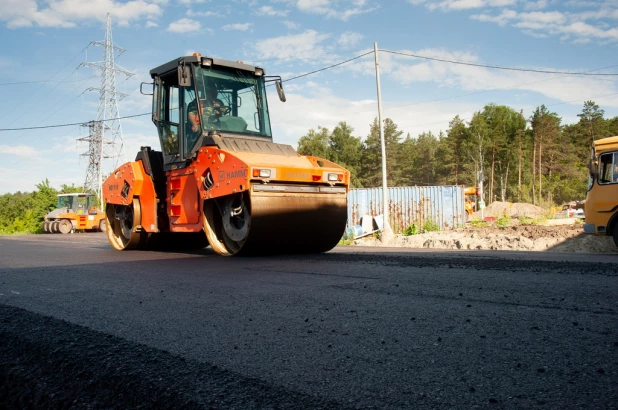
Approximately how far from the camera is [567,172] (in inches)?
2399

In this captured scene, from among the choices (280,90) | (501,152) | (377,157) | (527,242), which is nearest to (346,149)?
(377,157)

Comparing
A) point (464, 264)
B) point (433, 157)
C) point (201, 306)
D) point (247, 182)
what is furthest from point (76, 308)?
point (433, 157)

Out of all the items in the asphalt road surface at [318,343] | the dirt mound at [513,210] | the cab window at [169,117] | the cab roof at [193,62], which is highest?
the cab roof at [193,62]

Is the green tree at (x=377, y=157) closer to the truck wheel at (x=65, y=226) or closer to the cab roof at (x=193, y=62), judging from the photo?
the truck wheel at (x=65, y=226)

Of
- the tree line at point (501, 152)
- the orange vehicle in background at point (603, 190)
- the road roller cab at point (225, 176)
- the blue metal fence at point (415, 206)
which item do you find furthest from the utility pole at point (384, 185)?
the tree line at point (501, 152)

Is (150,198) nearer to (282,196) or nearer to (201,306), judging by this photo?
(282,196)

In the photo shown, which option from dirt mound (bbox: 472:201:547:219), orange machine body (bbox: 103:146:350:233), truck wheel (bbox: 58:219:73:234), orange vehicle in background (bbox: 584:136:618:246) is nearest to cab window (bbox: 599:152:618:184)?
orange vehicle in background (bbox: 584:136:618:246)

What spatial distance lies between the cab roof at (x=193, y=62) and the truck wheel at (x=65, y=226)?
25.7m

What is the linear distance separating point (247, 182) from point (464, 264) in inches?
118

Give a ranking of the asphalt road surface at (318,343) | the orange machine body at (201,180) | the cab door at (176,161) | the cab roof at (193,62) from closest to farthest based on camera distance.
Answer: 1. the asphalt road surface at (318,343)
2. the orange machine body at (201,180)
3. the cab roof at (193,62)
4. the cab door at (176,161)

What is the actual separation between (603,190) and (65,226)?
97.8 ft

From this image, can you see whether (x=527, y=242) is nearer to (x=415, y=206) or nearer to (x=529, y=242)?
(x=529, y=242)

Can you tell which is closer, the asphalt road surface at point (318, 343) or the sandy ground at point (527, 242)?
the asphalt road surface at point (318, 343)

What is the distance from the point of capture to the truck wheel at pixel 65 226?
3164 cm
